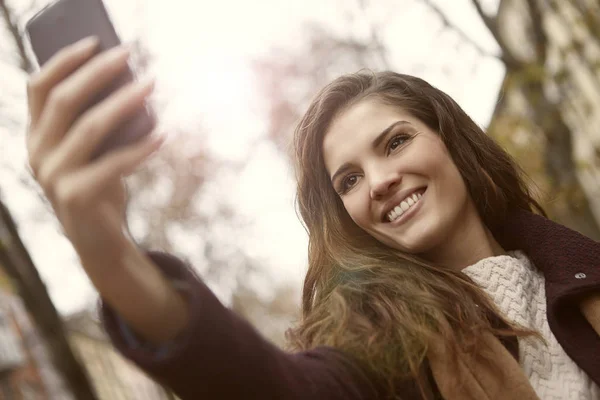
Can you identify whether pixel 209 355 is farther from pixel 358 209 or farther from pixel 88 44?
pixel 358 209

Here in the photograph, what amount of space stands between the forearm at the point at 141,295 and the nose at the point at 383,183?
1.17 m

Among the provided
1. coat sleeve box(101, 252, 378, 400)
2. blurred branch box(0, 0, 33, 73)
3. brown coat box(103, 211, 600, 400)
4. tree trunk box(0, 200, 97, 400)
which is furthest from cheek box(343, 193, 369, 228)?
blurred branch box(0, 0, 33, 73)

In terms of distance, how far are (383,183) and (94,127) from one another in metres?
1.31

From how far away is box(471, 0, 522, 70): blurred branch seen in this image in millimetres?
6066

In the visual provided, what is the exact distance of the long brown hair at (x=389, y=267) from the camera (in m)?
1.71

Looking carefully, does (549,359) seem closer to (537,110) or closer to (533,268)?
(533,268)

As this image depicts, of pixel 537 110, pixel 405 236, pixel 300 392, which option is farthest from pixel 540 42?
pixel 300 392

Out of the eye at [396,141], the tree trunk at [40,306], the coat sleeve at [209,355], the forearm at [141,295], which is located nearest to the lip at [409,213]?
the eye at [396,141]

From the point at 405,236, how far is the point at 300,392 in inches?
40.7

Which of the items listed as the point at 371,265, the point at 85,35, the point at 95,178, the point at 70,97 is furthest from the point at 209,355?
the point at 371,265

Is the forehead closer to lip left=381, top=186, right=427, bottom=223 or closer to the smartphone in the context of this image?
lip left=381, top=186, right=427, bottom=223

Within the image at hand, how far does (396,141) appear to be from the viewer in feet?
7.23

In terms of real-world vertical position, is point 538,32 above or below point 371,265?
below

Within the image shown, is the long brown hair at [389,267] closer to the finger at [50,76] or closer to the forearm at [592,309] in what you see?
the forearm at [592,309]
